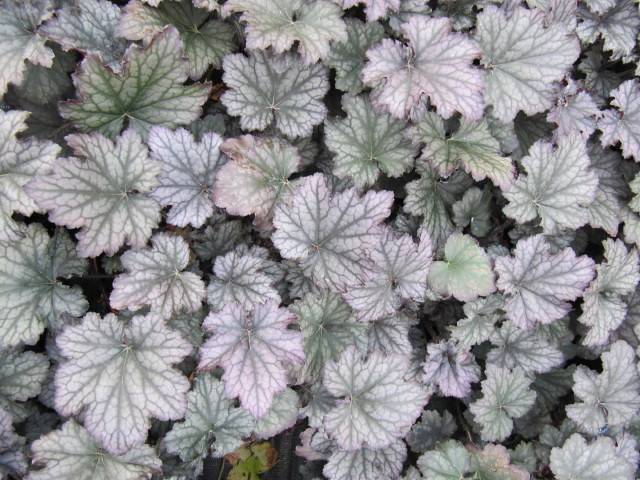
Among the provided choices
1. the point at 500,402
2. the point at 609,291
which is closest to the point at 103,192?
the point at 500,402

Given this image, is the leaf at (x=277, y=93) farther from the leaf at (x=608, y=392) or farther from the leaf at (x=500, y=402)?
the leaf at (x=608, y=392)

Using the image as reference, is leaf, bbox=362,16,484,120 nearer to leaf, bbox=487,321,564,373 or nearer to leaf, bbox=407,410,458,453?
leaf, bbox=487,321,564,373

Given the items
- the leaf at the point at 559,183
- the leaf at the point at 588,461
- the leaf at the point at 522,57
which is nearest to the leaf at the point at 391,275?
the leaf at the point at 559,183

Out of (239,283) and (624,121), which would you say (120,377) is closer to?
(239,283)

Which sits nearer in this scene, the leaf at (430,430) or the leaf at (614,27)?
the leaf at (430,430)

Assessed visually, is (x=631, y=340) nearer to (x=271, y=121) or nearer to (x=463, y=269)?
(x=463, y=269)

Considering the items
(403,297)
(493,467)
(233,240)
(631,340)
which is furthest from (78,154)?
(631,340)
